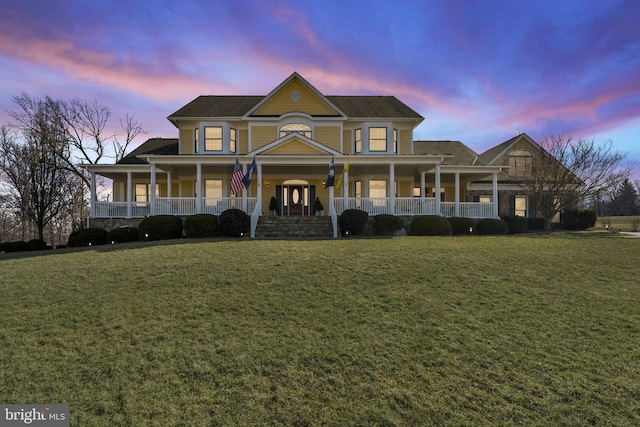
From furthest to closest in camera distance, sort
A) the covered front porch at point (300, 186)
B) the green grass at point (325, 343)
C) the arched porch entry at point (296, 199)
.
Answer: the arched porch entry at point (296, 199) → the covered front porch at point (300, 186) → the green grass at point (325, 343)

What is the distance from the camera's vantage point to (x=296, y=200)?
71.6 ft

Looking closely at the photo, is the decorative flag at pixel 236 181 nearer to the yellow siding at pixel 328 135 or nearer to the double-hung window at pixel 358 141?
the yellow siding at pixel 328 135

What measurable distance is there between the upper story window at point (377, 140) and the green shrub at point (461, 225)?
6462mm

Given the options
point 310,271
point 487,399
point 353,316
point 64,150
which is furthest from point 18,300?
point 64,150

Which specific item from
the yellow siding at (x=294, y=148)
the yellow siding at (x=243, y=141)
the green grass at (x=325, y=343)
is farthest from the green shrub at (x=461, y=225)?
the yellow siding at (x=243, y=141)

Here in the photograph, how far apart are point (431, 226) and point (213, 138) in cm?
1418

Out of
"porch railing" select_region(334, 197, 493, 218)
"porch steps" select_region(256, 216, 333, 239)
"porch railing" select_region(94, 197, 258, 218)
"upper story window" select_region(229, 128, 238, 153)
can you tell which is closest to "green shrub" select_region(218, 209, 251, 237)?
"porch steps" select_region(256, 216, 333, 239)

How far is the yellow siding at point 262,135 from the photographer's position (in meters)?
21.2

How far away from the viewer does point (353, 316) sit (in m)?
5.95

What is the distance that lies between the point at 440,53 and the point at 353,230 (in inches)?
370

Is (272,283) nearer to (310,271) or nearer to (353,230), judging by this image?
(310,271)

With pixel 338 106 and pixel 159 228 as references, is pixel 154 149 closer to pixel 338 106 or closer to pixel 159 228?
pixel 159 228

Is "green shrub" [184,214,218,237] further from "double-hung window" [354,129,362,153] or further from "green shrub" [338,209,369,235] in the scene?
"double-hung window" [354,129,362,153]

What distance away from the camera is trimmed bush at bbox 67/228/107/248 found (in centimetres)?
1678
